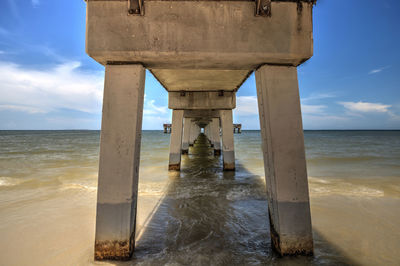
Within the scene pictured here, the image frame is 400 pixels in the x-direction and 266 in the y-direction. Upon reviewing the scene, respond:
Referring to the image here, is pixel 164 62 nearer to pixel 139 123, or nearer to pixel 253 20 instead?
pixel 139 123

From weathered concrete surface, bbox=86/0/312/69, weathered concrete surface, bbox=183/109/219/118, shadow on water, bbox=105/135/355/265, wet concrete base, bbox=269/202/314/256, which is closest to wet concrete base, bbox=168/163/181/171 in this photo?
shadow on water, bbox=105/135/355/265

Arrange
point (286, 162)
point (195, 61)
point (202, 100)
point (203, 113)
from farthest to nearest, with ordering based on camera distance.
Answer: point (203, 113) < point (202, 100) < point (195, 61) < point (286, 162)

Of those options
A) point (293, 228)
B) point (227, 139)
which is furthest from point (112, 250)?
point (227, 139)

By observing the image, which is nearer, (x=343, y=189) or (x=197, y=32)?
(x=197, y=32)

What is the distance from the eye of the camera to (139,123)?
3119 mm

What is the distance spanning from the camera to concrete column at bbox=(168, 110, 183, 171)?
10125 millimetres

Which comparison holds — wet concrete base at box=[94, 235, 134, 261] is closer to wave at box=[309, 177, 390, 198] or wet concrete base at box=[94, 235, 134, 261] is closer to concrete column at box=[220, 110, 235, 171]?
wave at box=[309, 177, 390, 198]

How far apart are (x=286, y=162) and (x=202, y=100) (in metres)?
6.90

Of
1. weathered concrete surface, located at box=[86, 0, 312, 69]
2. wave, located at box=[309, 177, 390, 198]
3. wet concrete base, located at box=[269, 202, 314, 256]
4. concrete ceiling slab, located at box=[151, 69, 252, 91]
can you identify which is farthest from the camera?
wave, located at box=[309, 177, 390, 198]

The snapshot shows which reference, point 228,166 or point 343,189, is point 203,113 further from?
point 343,189

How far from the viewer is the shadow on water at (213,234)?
3.07 m

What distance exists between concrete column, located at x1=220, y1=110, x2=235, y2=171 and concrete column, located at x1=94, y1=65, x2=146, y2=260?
7.48m

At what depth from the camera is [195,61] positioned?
3.13m

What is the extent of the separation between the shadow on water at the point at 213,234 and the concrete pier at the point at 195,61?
410 mm
